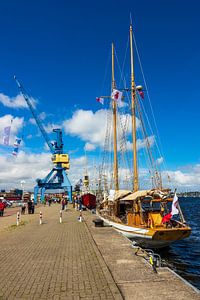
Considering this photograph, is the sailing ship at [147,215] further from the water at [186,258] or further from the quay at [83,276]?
the quay at [83,276]

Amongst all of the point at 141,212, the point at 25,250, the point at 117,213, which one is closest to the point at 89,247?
the point at 25,250

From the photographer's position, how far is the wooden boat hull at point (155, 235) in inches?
640

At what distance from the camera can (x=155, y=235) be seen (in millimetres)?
16359

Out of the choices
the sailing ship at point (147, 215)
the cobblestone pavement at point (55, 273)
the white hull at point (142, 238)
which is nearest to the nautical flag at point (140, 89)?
the sailing ship at point (147, 215)

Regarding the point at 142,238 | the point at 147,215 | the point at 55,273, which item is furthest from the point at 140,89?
the point at 55,273

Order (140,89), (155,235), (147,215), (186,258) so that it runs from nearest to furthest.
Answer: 1. (155,235)
2. (186,258)
3. (147,215)
4. (140,89)

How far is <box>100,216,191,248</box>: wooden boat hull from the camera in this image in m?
16.3

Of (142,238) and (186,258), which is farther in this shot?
(186,258)

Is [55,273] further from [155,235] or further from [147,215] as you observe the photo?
[147,215]

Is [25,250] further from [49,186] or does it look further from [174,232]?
[49,186]

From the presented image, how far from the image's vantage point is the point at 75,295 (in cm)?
639

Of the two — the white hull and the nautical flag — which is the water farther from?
the nautical flag

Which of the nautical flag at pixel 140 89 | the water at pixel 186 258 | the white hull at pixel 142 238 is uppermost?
the nautical flag at pixel 140 89

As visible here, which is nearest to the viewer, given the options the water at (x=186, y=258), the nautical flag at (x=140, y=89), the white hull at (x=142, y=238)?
the water at (x=186, y=258)
